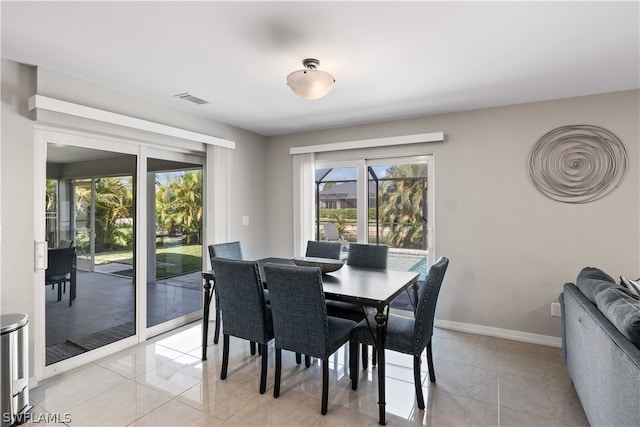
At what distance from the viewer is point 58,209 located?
2717 mm

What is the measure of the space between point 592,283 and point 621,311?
2.25 ft

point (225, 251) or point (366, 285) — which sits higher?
point (225, 251)

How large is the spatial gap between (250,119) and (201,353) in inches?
102

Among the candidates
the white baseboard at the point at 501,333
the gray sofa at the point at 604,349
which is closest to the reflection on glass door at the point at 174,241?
the white baseboard at the point at 501,333

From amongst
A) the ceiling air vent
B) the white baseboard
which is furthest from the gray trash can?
the white baseboard

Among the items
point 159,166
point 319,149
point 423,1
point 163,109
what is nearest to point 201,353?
point 159,166

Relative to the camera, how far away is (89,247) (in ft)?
9.70

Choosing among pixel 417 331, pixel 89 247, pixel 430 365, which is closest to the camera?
pixel 417 331

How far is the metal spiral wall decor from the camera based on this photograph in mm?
2945

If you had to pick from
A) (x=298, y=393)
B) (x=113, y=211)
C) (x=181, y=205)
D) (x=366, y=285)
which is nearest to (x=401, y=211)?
(x=366, y=285)

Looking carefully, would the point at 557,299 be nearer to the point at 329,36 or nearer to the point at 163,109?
the point at 329,36

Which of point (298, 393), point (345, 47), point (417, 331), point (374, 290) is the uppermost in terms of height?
point (345, 47)

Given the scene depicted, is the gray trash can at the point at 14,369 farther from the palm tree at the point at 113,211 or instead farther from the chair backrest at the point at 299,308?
the chair backrest at the point at 299,308

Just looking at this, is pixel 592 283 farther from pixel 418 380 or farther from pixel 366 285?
pixel 366 285
